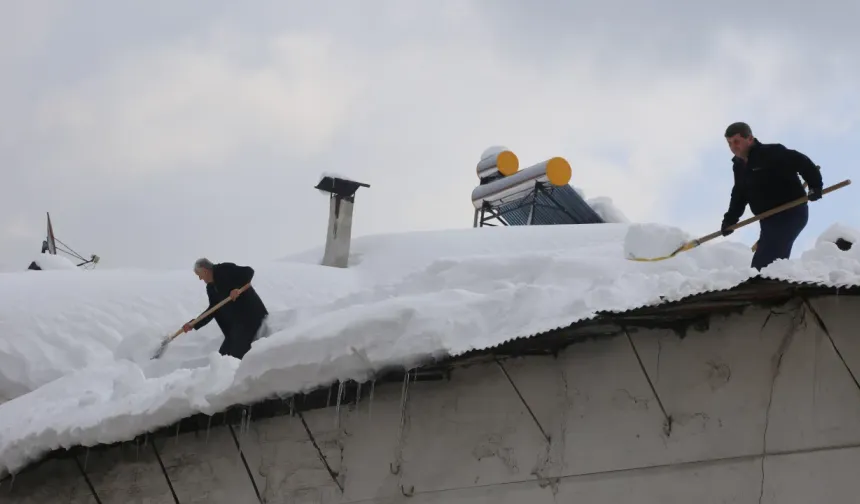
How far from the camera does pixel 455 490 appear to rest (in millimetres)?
4328

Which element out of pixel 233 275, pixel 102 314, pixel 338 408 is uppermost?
pixel 233 275

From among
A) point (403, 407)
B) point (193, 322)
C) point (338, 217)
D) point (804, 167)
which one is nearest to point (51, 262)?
point (338, 217)

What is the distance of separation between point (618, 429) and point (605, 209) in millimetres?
10407

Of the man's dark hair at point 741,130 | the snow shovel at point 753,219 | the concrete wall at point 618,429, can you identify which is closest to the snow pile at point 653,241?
the snow shovel at point 753,219

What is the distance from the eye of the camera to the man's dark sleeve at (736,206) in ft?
16.3

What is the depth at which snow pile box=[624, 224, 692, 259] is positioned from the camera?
5370mm

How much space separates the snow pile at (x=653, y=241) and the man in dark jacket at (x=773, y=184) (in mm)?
587

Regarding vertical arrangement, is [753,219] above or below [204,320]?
above

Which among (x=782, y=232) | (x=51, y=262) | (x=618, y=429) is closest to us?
(x=618, y=429)

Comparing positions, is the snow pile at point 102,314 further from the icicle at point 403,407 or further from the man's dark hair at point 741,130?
the man's dark hair at point 741,130

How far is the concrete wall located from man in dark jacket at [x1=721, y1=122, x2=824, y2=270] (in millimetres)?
868

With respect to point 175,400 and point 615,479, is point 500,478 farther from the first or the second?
point 175,400

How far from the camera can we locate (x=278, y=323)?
6.76 m

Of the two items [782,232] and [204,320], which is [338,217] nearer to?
[204,320]
